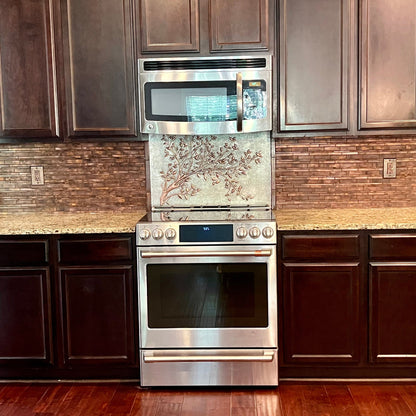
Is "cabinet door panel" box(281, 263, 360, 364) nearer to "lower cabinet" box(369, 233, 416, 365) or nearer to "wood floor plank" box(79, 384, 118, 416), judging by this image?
"lower cabinet" box(369, 233, 416, 365)

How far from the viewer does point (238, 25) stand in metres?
2.88

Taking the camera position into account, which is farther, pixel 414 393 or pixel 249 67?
pixel 249 67

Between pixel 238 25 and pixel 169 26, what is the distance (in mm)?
395

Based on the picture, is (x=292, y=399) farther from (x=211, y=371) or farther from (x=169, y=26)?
(x=169, y=26)

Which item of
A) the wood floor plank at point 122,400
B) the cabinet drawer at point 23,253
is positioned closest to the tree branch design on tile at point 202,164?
the cabinet drawer at point 23,253

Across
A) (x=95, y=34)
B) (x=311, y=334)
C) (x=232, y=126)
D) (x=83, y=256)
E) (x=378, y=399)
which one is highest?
(x=95, y=34)

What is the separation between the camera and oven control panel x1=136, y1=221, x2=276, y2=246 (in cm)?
261

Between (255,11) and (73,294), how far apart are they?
187cm

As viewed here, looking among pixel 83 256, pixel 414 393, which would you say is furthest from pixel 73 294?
pixel 414 393

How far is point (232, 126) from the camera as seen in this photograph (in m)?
2.91

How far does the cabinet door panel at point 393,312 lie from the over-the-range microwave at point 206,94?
3.46ft

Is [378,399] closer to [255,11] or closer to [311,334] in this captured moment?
[311,334]

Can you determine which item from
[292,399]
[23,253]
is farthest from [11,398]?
[292,399]

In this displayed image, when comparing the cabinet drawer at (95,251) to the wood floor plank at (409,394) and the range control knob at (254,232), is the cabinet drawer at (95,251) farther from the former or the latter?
the wood floor plank at (409,394)
